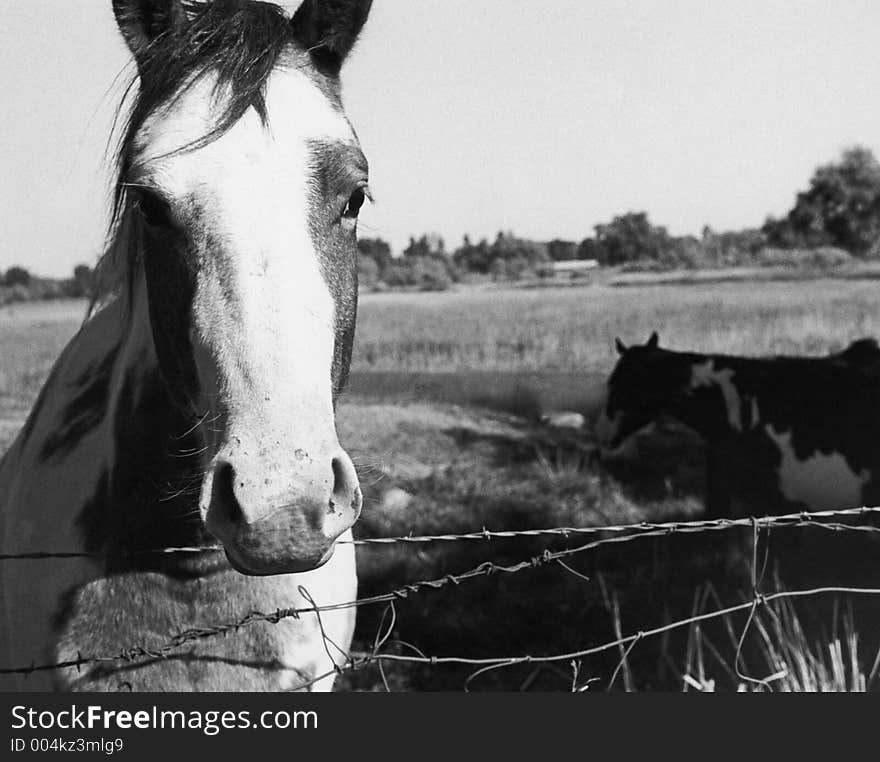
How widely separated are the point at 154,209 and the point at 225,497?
0.56 metres

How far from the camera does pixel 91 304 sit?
2.53 meters

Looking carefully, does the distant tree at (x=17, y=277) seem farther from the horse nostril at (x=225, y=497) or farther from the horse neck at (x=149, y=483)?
the horse nostril at (x=225, y=497)

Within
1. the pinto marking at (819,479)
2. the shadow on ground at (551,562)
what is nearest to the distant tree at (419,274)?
the shadow on ground at (551,562)

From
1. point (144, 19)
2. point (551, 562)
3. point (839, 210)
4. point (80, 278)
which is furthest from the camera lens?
point (839, 210)

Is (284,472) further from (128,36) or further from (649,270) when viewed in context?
(649,270)

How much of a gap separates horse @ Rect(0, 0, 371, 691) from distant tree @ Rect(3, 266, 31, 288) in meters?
2.10

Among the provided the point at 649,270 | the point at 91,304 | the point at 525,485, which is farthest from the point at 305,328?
the point at 649,270

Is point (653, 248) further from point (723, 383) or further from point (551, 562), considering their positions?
point (551, 562)

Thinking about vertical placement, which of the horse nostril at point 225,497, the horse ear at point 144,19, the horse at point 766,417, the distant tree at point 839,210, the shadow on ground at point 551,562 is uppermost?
the horse ear at point 144,19

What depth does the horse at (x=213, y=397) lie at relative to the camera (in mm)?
1444

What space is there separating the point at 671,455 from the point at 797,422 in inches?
26.4

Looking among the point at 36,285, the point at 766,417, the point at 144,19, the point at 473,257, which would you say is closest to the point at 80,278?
the point at 36,285

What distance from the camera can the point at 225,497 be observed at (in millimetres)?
1436

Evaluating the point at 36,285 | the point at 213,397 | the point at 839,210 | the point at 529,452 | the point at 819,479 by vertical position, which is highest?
the point at 839,210
